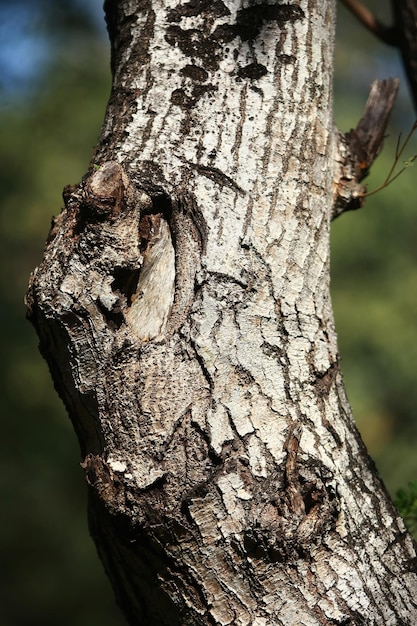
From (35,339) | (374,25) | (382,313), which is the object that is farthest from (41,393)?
(374,25)

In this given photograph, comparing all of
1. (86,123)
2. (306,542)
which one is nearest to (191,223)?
(306,542)

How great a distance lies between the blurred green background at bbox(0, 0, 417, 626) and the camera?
16.4ft

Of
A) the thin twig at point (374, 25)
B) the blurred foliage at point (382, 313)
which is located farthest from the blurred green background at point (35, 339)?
the thin twig at point (374, 25)

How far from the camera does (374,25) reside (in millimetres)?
2236

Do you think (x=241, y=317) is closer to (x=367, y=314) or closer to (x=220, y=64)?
(x=220, y=64)

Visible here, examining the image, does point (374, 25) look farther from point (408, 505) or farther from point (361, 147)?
point (408, 505)

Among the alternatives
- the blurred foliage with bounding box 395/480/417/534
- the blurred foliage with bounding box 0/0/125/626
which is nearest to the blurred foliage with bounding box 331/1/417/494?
the blurred foliage with bounding box 0/0/125/626

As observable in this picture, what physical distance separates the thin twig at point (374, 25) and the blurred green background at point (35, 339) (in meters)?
2.77

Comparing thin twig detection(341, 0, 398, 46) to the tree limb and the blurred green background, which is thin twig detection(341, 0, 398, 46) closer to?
the tree limb

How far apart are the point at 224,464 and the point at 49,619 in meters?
5.18

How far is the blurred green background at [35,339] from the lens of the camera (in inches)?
197

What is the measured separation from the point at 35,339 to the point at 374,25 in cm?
387

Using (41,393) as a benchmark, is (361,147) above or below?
below

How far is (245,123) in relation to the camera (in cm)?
126
